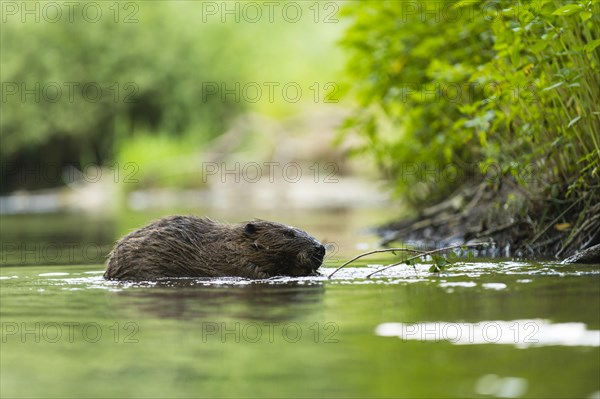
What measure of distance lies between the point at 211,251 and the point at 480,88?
3676 millimetres

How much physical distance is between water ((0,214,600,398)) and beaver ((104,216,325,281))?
1.33 feet

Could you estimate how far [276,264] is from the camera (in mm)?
7199

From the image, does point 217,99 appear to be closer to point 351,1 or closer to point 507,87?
point 351,1

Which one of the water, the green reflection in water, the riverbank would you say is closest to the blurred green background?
the riverbank

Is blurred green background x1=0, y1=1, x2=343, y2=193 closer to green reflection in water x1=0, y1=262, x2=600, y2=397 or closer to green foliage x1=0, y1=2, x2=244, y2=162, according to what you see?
green foliage x1=0, y1=2, x2=244, y2=162

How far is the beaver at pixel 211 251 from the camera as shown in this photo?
6875 millimetres

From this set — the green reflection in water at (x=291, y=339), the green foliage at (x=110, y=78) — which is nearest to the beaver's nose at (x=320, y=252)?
the green reflection in water at (x=291, y=339)

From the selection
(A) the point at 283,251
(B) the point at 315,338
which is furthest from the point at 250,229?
(B) the point at 315,338

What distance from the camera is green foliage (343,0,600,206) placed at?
22.5 ft

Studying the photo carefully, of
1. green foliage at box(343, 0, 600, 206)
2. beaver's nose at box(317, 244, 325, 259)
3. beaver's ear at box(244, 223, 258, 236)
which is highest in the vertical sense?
green foliage at box(343, 0, 600, 206)

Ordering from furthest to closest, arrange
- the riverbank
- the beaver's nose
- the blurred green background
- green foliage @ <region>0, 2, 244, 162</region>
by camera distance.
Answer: green foliage @ <region>0, 2, 244, 162</region> → the blurred green background → the riverbank → the beaver's nose

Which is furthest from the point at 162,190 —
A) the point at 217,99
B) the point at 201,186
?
the point at 217,99

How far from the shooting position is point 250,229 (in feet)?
23.7

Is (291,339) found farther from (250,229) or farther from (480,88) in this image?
(480,88)
